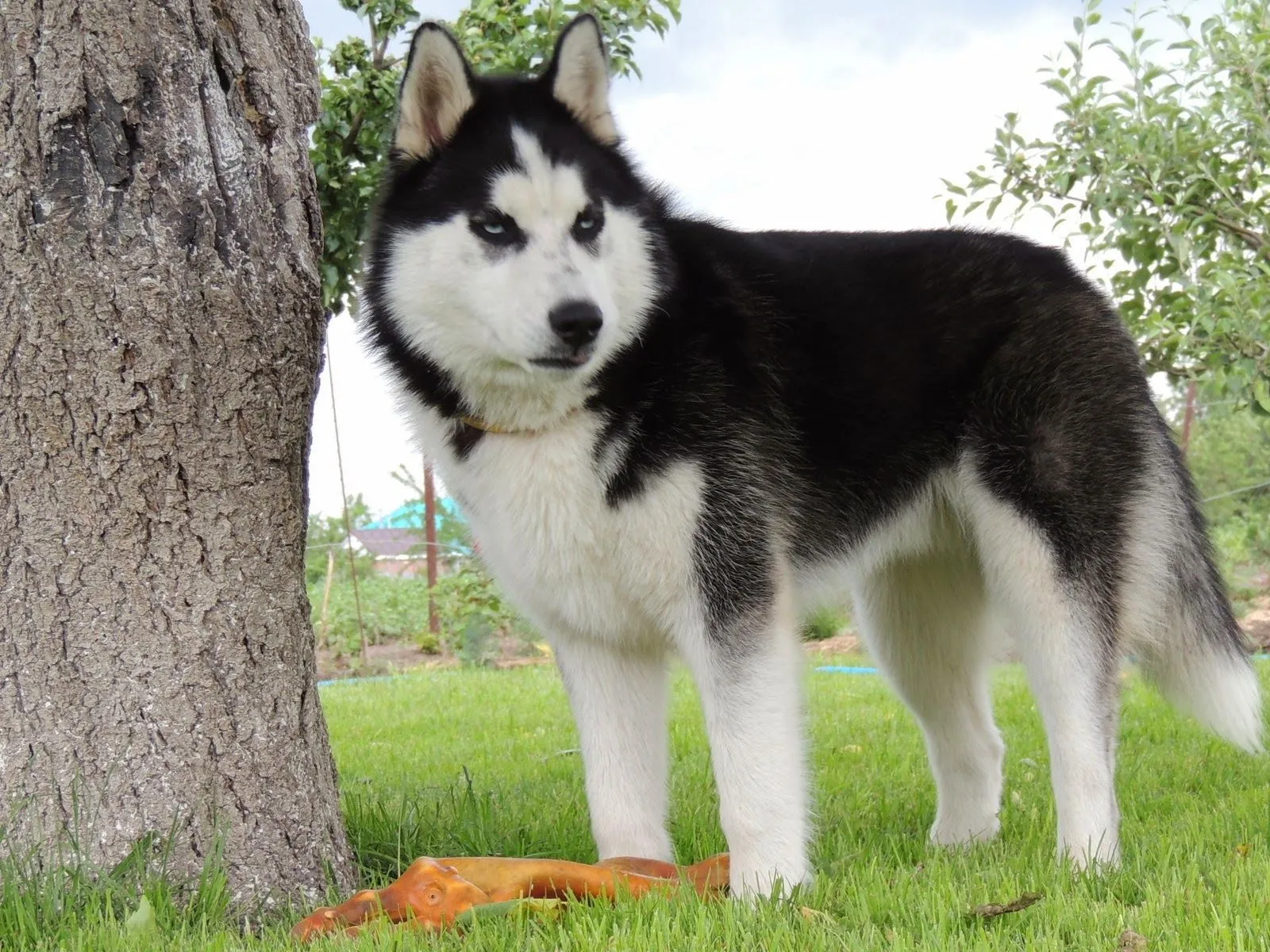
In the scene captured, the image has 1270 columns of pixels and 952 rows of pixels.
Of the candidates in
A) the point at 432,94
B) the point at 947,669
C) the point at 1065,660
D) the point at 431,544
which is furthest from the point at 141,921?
the point at 431,544

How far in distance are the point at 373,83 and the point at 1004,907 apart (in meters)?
3.43

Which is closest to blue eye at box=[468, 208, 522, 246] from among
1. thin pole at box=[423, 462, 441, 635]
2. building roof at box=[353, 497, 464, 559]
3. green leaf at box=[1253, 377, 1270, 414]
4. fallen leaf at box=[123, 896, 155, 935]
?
fallen leaf at box=[123, 896, 155, 935]

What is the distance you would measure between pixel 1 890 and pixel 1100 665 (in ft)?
9.37

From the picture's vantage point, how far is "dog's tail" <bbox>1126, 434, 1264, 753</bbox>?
365 cm

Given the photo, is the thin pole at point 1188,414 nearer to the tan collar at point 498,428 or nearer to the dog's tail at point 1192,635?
the dog's tail at point 1192,635

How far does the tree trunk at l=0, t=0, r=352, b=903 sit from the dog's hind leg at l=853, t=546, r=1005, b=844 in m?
2.09

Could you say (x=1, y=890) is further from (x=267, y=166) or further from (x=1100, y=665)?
(x=1100, y=665)

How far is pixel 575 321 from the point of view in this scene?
2.72m

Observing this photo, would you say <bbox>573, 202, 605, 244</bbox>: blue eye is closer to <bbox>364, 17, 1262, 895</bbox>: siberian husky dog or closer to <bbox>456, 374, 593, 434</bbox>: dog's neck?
<bbox>364, 17, 1262, 895</bbox>: siberian husky dog

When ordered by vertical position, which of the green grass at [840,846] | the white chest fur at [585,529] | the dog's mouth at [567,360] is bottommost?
the green grass at [840,846]

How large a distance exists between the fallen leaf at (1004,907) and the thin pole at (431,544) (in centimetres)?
761

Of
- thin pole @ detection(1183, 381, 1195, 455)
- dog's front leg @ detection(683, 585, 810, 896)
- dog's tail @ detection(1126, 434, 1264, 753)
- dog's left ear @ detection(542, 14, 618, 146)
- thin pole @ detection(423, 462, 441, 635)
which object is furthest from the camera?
thin pole @ detection(1183, 381, 1195, 455)

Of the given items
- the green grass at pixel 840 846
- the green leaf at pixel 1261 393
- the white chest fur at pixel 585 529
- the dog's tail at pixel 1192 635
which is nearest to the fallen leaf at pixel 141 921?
the green grass at pixel 840 846

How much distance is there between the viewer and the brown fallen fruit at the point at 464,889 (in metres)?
2.69
